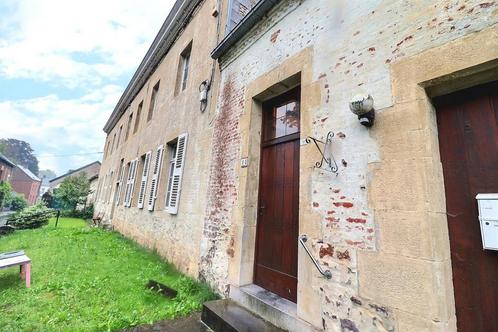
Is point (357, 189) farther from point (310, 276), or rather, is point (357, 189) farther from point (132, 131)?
point (132, 131)

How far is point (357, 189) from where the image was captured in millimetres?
2318

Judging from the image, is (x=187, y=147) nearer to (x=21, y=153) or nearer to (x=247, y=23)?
(x=247, y=23)

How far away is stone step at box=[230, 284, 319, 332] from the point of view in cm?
260

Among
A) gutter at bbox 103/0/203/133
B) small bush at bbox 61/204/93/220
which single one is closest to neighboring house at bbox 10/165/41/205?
small bush at bbox 61/204/93/220

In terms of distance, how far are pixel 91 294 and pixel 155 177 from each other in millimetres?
3923

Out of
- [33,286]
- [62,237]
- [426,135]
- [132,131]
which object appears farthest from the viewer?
[132,131]

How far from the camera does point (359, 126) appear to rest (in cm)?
240

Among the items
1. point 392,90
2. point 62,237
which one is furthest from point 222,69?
point 62,237

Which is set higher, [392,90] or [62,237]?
[392,90]

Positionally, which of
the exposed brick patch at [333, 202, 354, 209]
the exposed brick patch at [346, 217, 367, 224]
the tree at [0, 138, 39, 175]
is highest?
the tree at [0, 138, 39, 175]

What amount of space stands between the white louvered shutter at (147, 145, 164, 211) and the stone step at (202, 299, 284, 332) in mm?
4594

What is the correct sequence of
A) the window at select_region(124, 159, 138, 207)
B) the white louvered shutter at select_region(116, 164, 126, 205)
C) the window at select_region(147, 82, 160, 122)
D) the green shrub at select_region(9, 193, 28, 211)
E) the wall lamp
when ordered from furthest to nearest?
the green shrub at select_region(9, 193, 28, 211) → the white louvered shutter at select_region(116, 164, 126, 205) → the window at select_region(147, 82, 160, 122) → the window at select_region(124, 159, 138, 207) → the wall lamp

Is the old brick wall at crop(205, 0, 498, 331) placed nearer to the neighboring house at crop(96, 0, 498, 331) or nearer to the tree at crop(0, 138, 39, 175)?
the neighboring house at crop(96, 0, 498, 331)

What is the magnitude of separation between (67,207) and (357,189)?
87.1 feet
